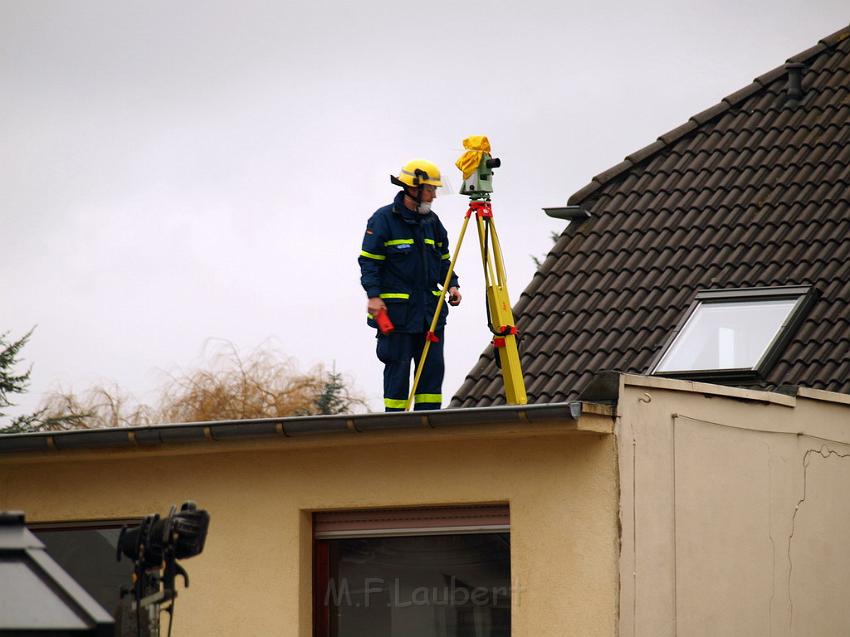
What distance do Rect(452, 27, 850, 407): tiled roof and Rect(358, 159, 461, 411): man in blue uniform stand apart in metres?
3.97

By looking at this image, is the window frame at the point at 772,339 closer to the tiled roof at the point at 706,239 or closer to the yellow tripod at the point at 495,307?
the tiled roof at the point at 706,239

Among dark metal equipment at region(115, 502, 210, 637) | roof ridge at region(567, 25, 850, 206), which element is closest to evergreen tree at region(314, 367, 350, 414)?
roof ridge at region(567, 25, 850, 206)

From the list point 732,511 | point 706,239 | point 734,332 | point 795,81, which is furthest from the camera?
point 795,81

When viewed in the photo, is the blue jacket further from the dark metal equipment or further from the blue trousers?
the dark metal equipment

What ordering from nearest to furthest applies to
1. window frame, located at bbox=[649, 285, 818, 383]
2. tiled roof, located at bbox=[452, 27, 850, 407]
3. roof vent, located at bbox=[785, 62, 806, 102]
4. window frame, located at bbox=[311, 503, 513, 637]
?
window frame, located at bbox=[311, 503, 513, 637] < window frame, located at bbox=[649, 285, 818, 383] < tiled roof, located at bbox=[452, 27, 850, 407] < roof vent, located at bbox=[785, 62, 806, 102]

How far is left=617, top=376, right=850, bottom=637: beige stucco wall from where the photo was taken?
9453 mm

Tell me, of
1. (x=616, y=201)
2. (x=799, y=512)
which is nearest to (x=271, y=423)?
(x=799, y=512)

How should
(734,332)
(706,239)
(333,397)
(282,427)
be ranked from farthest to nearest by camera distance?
(333,397) < (706,239) < (734,332) < (282,427)

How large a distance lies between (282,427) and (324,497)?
0.61 metres

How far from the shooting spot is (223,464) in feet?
33.4

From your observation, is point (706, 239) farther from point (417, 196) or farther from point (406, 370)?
point (406, 370)

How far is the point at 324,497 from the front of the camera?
32.7 ft

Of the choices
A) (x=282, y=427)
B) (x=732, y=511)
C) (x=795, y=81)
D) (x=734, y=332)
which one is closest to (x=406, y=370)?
(x=282, y=427)

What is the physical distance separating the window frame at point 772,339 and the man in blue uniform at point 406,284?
3924 mm
